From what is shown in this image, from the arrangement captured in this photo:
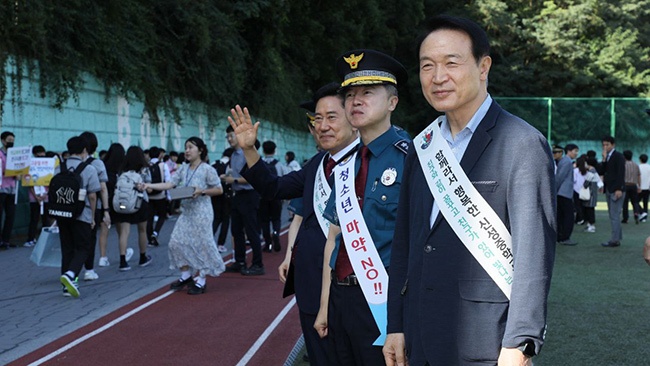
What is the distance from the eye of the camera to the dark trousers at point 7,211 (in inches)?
539

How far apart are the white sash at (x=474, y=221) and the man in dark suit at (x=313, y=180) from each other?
1.64 meters

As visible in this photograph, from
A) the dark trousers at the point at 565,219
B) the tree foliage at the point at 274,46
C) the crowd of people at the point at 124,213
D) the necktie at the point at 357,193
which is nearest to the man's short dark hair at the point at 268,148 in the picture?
the crowd of people at the point at 124,213

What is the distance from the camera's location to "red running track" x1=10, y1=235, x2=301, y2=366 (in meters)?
6.64

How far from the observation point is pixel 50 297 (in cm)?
938

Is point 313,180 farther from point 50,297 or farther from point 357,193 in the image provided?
point 50,297

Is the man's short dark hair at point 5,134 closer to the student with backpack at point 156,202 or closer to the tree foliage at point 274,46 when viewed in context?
the tree foliage at point 274,46

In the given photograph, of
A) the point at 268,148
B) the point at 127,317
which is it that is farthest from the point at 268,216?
the point at 127,317

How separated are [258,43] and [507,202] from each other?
26.3 meters

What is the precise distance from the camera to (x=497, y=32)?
1879 inches

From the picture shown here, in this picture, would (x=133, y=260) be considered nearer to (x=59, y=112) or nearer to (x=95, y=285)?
(x=95, y=285)

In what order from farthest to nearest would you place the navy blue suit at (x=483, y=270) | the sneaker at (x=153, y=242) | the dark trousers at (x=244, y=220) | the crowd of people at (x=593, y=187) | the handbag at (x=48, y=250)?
the crowd of people at (x=593, y=187), the sneaker at (x=153, y=242), the dark trousers at (x=244, y=220), the handbag at (x=48, y=250), the navy blue suit at (x=483, y=270)

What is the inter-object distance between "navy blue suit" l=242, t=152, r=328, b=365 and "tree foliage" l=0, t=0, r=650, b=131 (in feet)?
5.32

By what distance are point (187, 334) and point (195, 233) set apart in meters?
2.50

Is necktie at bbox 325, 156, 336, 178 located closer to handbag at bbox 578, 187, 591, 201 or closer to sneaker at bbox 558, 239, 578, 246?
sneaker at bbox 558, 239, 578, 246
